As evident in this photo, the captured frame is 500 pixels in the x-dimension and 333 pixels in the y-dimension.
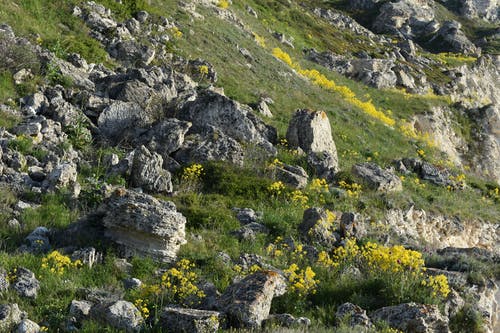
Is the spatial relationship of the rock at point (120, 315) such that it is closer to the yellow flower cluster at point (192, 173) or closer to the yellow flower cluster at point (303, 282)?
the yellow flower cluster at point (303, 282)

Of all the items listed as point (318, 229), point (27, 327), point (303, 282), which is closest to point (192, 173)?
point (318, 229)

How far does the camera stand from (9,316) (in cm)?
656

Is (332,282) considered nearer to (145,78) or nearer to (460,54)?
(145,78)

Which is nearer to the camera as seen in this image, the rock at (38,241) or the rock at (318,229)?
the rock at (38,241)

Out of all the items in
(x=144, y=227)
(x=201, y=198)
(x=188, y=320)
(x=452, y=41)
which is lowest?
(x=452, y=41)

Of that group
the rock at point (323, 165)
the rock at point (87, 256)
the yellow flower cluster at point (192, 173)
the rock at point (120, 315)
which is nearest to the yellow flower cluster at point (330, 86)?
the rock at point (323, 165)

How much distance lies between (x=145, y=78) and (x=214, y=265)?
9680mm

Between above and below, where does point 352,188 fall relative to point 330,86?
above

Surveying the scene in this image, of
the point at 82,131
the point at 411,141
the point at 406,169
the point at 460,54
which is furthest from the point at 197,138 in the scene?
the point at 460,54

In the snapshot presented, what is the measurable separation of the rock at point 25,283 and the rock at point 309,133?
37.4 ft

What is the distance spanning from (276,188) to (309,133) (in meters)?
4.79

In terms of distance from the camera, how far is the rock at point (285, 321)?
698cm

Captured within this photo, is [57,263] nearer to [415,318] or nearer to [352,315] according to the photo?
[352,315]

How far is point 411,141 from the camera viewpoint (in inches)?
1101
